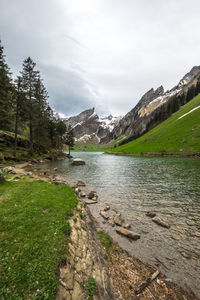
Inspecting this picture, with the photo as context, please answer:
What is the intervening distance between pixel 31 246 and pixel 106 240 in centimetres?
543

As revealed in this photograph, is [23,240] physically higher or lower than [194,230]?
higher

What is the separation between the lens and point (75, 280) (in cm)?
457

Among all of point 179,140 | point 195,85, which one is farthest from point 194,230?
point 195,85

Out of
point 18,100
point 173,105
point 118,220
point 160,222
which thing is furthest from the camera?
point 173,105

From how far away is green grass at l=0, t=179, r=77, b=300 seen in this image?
12.2ft

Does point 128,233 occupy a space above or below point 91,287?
below

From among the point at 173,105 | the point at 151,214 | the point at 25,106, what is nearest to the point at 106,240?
the point at 151,214

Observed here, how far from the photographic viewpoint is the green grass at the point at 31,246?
12.2 ft

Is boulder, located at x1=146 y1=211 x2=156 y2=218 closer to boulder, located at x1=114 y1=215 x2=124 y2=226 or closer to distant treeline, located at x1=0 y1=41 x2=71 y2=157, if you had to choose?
boulder, located at x1=114 y1=215 x2=124 y2=226

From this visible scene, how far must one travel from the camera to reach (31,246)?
5.17 meters

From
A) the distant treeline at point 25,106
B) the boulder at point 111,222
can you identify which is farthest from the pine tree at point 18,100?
the boulder at point 111,222

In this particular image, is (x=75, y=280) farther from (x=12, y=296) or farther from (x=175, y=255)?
(x=175, y=255)

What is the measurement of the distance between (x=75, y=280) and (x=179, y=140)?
79519mm

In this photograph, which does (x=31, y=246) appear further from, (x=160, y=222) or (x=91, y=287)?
(x=160, y=222)
